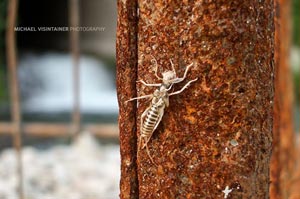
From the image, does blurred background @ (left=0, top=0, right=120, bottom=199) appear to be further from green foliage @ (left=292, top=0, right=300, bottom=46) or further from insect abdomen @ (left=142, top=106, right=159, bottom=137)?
green foliage @ (left=292, top=0, right=300, bottom=46)

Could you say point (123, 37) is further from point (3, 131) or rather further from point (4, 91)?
point (4, 91)

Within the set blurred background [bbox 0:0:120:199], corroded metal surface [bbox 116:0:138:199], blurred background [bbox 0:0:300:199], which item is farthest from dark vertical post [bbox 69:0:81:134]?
corroded metal surface [bbox 116:0:138:199]

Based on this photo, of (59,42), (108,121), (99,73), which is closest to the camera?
(108,121)

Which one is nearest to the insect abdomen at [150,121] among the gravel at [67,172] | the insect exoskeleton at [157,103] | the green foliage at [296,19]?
the insect exoskeleton at [157,103]

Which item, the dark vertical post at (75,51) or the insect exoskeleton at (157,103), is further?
the dark vertical post at (75,51)

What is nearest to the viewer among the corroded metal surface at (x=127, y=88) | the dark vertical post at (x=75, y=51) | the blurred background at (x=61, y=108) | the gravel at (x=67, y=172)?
the corroded metal surface at (x=127, y=88)

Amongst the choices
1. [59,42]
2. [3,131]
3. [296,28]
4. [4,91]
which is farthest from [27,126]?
[59,42]

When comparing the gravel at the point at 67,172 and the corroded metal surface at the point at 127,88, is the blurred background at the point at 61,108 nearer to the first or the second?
the gravel at the point at 67,172
